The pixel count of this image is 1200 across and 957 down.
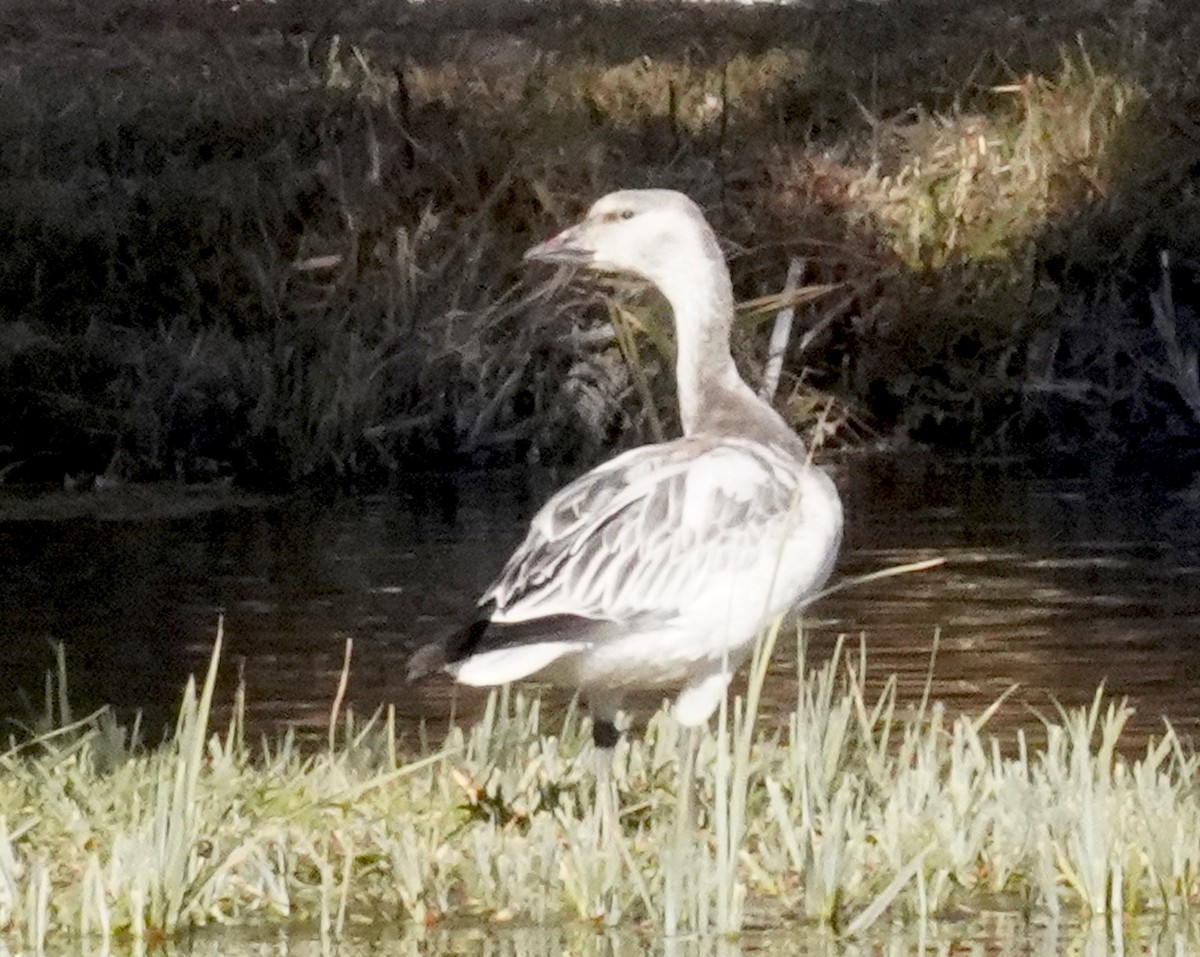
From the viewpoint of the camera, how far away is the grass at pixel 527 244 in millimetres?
13820

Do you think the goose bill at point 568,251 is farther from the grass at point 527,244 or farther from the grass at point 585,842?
the grass at point 527,244

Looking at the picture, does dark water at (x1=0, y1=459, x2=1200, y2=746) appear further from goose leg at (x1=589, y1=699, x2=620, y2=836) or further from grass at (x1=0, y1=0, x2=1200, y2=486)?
goose leg at (x1=589, y1=699, x2=620, y2=836)

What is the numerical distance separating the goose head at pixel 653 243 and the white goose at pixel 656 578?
27.6 inches

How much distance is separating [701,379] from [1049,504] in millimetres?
5071

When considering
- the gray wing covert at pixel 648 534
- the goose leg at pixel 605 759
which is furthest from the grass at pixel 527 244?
the goose leg at pixel 605 759

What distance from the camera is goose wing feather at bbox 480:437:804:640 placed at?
688cm

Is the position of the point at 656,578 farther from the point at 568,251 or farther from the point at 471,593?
the point at 471,593

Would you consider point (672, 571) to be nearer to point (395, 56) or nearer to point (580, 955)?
point (580, 955)

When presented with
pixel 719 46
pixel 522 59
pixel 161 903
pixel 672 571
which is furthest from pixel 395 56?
pixel 161 903

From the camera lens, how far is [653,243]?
8.10 m

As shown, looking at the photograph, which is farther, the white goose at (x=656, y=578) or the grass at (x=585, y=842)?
the white goose at (x=656, y=578)

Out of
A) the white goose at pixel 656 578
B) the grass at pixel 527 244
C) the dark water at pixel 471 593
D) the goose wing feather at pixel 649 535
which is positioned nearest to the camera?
the white goose at pixel 656 578

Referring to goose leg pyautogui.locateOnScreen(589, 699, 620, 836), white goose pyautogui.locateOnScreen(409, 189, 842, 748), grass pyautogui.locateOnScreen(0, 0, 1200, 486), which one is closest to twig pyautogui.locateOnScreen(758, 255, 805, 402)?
grass pyautogui.locateOnScreen(0, 0, 1200, 486)

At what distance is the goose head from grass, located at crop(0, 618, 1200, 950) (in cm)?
164
